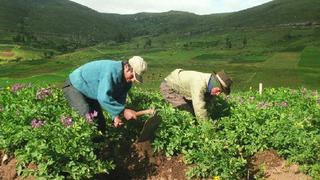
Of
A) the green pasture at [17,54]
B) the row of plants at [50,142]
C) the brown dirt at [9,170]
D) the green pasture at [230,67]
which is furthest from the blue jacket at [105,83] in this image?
the green pasture at [17,54]

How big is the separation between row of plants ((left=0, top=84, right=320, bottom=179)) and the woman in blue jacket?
1.26 feet

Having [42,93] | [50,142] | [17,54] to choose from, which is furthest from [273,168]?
[17,54]

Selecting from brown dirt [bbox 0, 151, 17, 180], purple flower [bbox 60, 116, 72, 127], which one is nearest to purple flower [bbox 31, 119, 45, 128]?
purple flower [bbox 60, 116, 72, 127]

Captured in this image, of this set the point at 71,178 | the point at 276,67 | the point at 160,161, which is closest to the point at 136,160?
the point at 160,161

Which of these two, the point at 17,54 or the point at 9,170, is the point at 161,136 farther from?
the point at 17,54

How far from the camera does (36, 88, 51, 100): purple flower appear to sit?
36.4 ft

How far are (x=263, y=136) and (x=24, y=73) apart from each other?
104 meters

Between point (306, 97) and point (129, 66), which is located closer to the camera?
point (129, 66)

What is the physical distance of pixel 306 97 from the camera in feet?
51.3

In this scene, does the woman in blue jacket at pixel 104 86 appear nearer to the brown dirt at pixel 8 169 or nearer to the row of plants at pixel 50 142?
the row of plants at pixel 50 142

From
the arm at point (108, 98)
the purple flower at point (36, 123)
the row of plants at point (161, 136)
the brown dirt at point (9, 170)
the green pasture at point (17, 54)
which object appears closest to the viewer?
the row of plants at point (161, 136)

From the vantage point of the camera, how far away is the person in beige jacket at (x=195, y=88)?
10945mm

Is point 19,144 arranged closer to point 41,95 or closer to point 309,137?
point 41,95

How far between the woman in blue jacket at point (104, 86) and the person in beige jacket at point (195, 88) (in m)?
1.82
